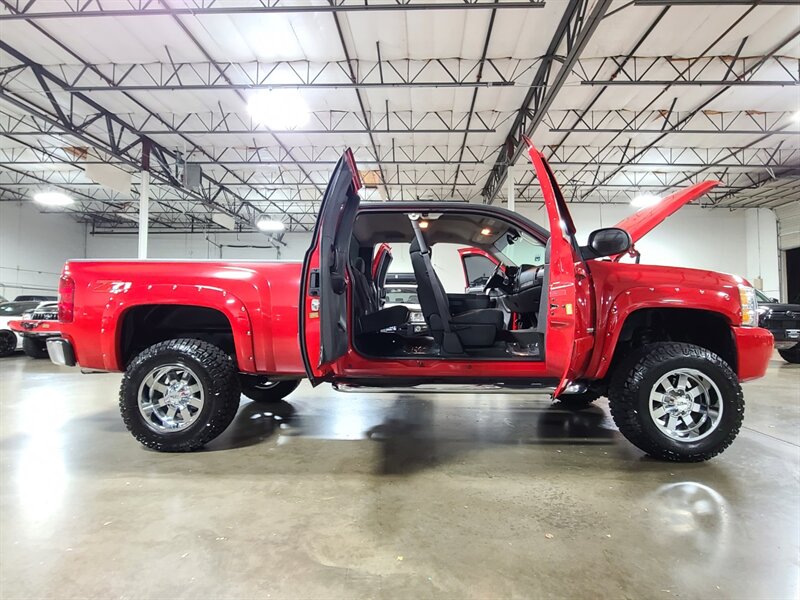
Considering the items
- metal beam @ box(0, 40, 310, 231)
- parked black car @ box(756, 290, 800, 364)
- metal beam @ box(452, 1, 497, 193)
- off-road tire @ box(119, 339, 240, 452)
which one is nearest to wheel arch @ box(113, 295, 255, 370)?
off-road tire @ box(119, 339, 240, 452)

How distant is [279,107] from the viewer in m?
8.58

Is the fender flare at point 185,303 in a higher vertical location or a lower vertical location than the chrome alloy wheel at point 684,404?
higher

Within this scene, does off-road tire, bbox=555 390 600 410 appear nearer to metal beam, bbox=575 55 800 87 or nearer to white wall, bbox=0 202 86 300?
metal beam, bbox=575 55 800 87

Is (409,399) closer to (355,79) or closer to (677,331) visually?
(677,331)

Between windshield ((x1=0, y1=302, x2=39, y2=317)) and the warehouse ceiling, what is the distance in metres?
4.03

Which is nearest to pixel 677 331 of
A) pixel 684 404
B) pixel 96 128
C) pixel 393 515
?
pixel 684 404

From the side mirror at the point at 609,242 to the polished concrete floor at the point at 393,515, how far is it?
1.31 meters

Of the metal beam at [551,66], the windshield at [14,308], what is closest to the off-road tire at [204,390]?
the metal beam at [551,66]

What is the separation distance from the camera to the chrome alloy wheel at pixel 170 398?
2660 mm

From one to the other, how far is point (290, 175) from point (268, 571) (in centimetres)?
1369

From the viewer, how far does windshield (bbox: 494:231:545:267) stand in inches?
121

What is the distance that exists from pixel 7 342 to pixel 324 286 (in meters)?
9.29

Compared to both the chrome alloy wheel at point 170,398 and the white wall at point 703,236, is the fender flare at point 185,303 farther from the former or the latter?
the white wall at point 703,236

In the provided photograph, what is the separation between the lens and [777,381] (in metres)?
5.76
